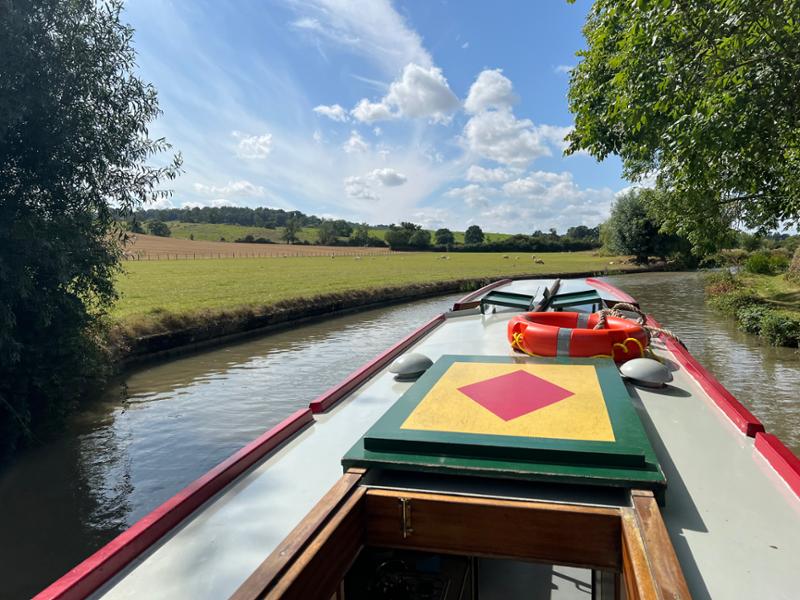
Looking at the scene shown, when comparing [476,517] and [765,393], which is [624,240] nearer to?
[765,393]

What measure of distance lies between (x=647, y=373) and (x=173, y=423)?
679 cm

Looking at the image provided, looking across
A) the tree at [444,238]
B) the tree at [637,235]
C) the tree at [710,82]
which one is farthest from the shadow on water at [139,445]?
the tree at [444,238]

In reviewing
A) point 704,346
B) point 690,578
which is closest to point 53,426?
point 690,578

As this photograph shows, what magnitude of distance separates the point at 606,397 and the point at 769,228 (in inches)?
547

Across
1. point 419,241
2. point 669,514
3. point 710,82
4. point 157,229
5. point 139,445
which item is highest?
point 157,229

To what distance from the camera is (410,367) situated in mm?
4434

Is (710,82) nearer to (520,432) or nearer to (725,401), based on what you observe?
(725,401)

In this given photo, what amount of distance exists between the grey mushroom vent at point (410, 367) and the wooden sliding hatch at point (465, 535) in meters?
2.09

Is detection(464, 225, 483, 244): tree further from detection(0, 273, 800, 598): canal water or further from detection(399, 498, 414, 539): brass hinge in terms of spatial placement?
detection(399, 498, 414, 539): brass hinge

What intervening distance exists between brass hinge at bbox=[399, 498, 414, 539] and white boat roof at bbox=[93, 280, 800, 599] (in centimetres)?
52

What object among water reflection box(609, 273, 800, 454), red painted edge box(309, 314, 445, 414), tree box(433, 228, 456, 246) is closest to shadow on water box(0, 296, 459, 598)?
red painted edge box(309, 314, 445, 414)

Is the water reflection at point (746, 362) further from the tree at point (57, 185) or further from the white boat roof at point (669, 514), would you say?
the tree at point (57, 185)

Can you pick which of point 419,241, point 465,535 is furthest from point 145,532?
point 419,241

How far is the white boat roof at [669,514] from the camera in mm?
1843
